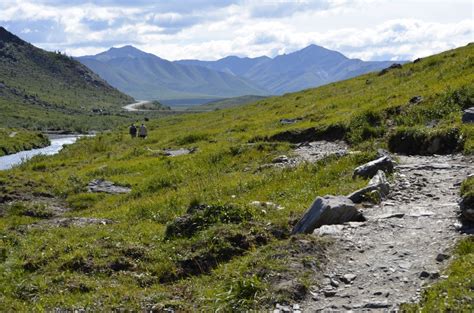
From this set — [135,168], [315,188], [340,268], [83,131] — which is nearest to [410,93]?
[315,188]

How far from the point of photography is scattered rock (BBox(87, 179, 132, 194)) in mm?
26312

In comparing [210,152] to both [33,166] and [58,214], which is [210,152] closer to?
[58,214]

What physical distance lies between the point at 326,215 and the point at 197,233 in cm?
339

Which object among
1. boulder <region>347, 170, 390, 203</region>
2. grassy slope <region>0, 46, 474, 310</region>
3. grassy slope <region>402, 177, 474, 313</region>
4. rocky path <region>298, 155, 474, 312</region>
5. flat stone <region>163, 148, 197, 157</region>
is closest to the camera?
grassy slope <region>402, 177, 474, 313</region>

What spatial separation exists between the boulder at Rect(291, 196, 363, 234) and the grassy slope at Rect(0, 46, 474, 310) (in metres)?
0.59

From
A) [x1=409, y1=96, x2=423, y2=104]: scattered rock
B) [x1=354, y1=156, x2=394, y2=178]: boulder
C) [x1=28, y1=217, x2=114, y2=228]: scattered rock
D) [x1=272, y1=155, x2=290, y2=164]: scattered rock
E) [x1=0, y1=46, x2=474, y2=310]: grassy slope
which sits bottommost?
[x1=28, y1=217, x2=114, y2=228]: scattered rock

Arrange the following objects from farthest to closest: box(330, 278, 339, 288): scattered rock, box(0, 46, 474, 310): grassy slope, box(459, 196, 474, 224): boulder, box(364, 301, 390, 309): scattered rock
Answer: box(459, 196, 474, 224): boulder < box(0, 46, 474, 310): grassy slope < box(330, 278, 339, 288): scattered rock < box(364, 301, 390, 309): scattered rock

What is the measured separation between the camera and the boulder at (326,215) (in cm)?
1249

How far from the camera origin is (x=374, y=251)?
11.0m

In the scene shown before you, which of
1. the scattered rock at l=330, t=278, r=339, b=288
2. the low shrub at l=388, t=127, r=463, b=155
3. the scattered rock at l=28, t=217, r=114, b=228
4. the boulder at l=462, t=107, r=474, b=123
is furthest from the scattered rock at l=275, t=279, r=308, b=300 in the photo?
the boulder at l=462, t=107, r=474, b=123

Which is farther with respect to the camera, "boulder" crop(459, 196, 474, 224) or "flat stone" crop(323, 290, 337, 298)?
"boulder" crop(459, 196, 474, 224)

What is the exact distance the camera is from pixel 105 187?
27.3 metres

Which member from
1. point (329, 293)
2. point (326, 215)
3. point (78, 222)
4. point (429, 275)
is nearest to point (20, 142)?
point (78, 222)

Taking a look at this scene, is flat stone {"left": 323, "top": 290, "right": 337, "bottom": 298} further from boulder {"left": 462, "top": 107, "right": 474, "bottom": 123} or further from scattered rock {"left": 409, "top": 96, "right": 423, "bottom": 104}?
scattered rock {"left": 409, "top": 96, "right": 423, "bottom": 104}
